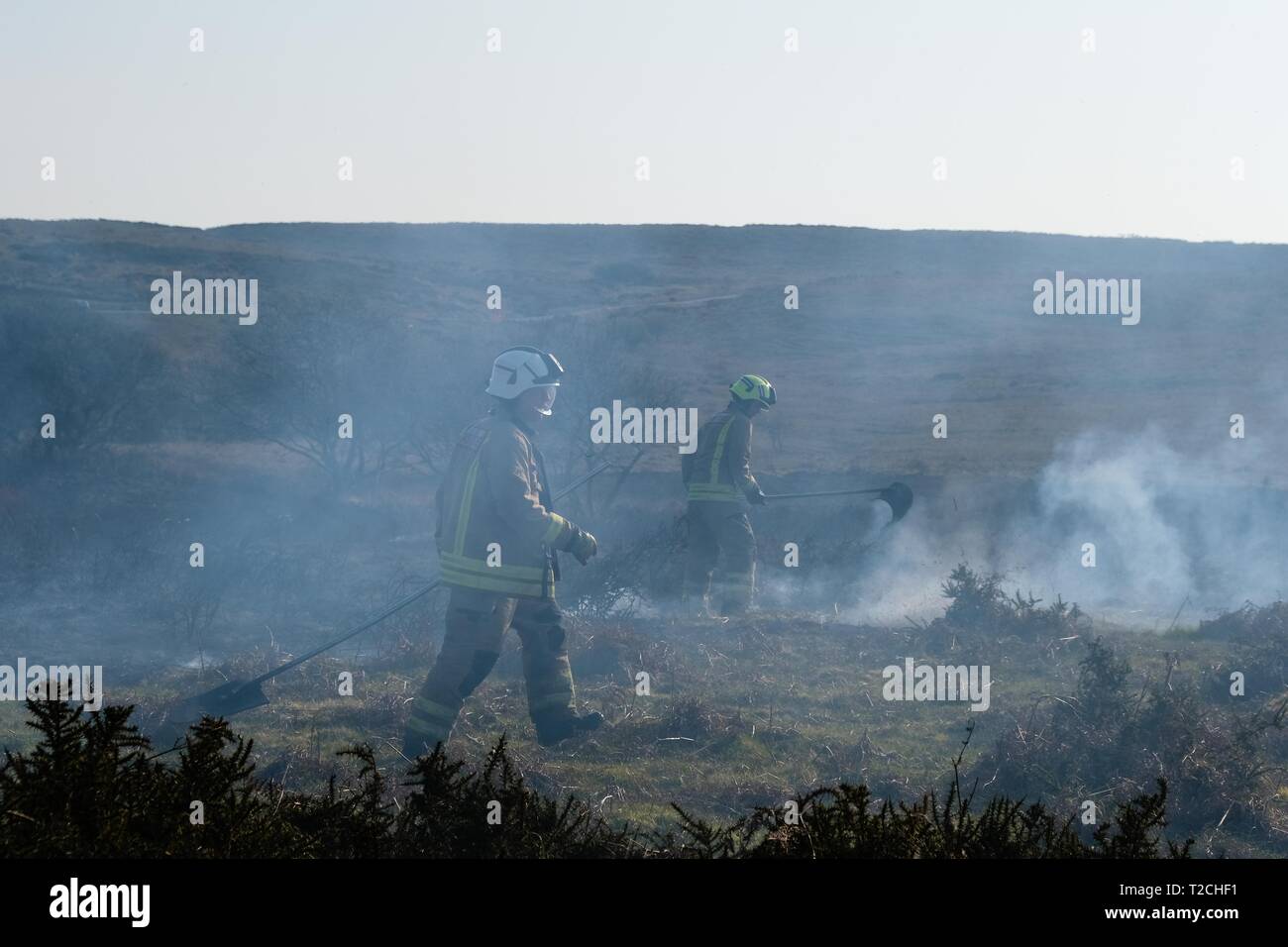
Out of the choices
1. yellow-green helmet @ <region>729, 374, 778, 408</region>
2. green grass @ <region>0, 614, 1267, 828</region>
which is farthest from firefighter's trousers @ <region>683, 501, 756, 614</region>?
yellow-green helmet @ <region>729, 374, 778, 408</region>

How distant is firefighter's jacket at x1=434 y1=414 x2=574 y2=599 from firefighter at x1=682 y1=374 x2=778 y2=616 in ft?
16.4

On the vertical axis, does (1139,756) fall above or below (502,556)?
below

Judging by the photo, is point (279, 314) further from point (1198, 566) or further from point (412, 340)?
point (1198, 566)

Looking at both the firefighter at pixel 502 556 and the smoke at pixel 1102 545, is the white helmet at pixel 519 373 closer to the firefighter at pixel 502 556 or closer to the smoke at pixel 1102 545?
the firefighter at pixel 502 556

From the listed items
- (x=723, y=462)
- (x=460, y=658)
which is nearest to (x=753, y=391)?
(x=723, y=462)

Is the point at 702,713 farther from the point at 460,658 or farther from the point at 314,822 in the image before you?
the point at 314,822

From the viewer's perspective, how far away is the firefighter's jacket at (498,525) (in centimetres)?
767

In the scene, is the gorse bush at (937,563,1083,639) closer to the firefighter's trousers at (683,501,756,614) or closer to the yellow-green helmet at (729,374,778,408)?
the firefighter's trousers at (683,501,756,614)

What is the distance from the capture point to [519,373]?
7.94 meters

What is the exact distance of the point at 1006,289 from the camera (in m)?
57.6

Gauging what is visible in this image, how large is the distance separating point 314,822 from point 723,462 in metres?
8.65

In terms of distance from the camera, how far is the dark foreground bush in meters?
3.65

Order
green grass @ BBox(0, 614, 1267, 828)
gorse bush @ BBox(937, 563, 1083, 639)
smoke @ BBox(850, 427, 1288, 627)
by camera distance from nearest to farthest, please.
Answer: green grass @ BBox(0, 614, 1267, 828) → gorse bush @ BBox(937, 563, 1083, 639) → smoke @ BBox(850, 427, 1288, 627)

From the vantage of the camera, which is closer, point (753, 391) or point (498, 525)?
point (498, 525)
